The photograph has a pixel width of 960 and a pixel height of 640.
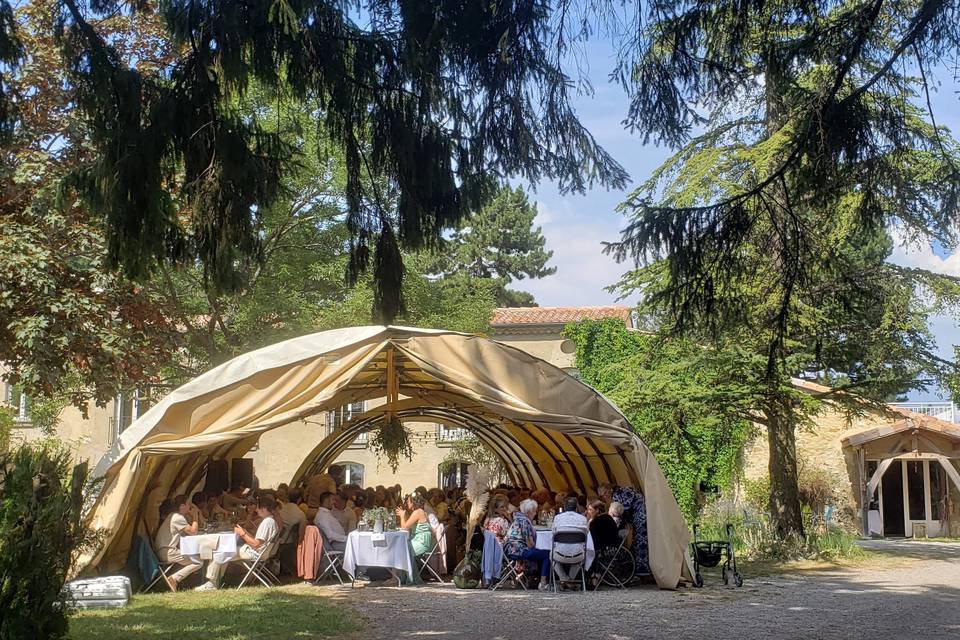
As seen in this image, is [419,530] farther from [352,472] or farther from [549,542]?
[352,472]

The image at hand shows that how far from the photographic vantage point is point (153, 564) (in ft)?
42.8

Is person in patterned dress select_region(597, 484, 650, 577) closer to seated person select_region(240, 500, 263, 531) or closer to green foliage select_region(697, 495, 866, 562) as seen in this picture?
green foliage select_region(697, 495, 866, 562)

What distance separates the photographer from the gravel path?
30.6 ft

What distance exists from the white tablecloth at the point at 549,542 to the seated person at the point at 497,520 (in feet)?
1.52

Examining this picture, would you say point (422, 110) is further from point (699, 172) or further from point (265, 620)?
point (699, 172)

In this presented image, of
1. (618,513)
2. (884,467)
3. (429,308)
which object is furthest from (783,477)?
(429,308)

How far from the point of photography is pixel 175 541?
13.0 meters

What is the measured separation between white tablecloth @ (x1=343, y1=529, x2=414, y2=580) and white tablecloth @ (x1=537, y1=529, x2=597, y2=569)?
1824 millimetres

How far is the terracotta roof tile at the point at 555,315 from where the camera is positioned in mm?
36969

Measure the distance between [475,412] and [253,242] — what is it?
1228 cm

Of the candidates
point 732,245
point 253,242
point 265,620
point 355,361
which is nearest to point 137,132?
point 253,242

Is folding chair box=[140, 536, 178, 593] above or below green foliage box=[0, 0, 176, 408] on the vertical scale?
below

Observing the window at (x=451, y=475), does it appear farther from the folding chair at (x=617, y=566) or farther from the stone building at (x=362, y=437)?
the folding chair at (x=617, y=566)

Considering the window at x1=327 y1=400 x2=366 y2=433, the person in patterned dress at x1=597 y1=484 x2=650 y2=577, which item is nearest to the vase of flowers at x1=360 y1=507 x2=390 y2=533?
the person in patterned dress at x1=597 y1=484 x2=650 y2=577
